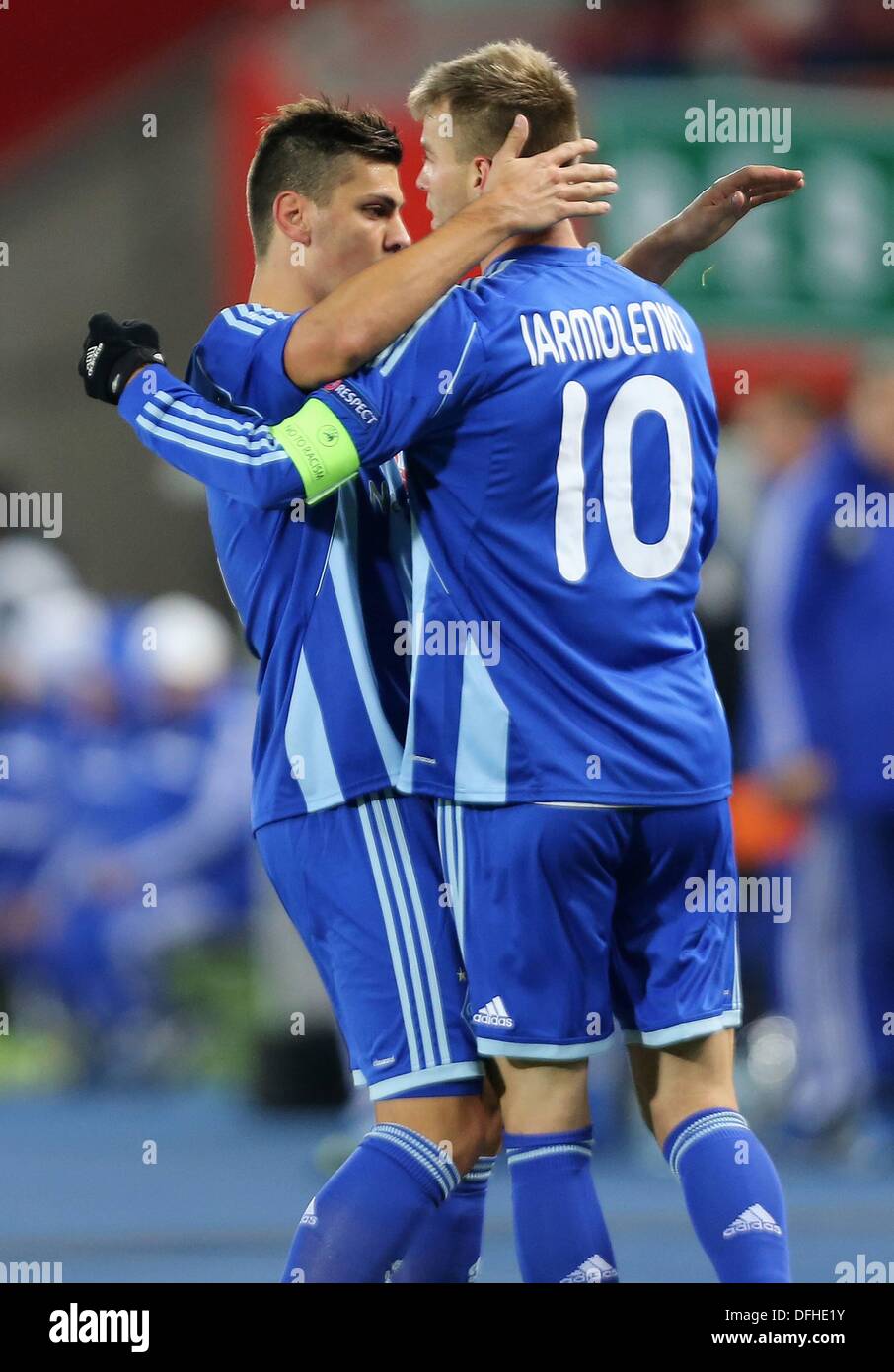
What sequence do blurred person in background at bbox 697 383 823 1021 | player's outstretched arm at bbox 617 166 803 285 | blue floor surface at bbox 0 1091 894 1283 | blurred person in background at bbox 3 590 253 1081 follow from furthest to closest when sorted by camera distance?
blurred person in background at bbox 3 590 253 1081 < blurred person in background at bbox 697 383 823 1021 < blue floor surface at bbox 0 1091 894 1283 < player's outstretched arm at bbox 617 166 803 285

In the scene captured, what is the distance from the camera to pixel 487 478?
290cm

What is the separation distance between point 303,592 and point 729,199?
3.46 ft

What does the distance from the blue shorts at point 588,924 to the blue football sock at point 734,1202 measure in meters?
0.16

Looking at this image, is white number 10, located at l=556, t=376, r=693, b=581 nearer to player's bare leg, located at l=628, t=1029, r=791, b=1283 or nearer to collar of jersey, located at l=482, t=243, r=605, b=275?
collar of jersey, located at l=482, t=243, r=605, b=275

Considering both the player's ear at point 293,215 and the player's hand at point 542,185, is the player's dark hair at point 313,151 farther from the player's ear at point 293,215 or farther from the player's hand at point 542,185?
the player's hand at point 542,185

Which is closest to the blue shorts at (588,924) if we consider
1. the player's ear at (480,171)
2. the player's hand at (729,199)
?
the player's ear at (480,171)

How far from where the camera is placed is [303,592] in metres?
3.09

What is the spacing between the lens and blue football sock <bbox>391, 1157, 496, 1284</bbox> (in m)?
3.18

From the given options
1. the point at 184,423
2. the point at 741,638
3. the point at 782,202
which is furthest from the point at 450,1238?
the point at 782,202

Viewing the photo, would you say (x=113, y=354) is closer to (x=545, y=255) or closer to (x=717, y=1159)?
(x=545, y=255)

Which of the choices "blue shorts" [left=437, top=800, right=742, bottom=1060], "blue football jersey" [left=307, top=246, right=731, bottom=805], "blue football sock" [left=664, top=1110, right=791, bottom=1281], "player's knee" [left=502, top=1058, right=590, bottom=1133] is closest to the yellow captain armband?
"blue football jersey" [left=307, top=246, right=731, bottom=805]

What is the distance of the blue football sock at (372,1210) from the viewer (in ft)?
9.56

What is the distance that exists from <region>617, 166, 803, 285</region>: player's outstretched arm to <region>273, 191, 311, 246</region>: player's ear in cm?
62

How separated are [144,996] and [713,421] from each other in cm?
540
